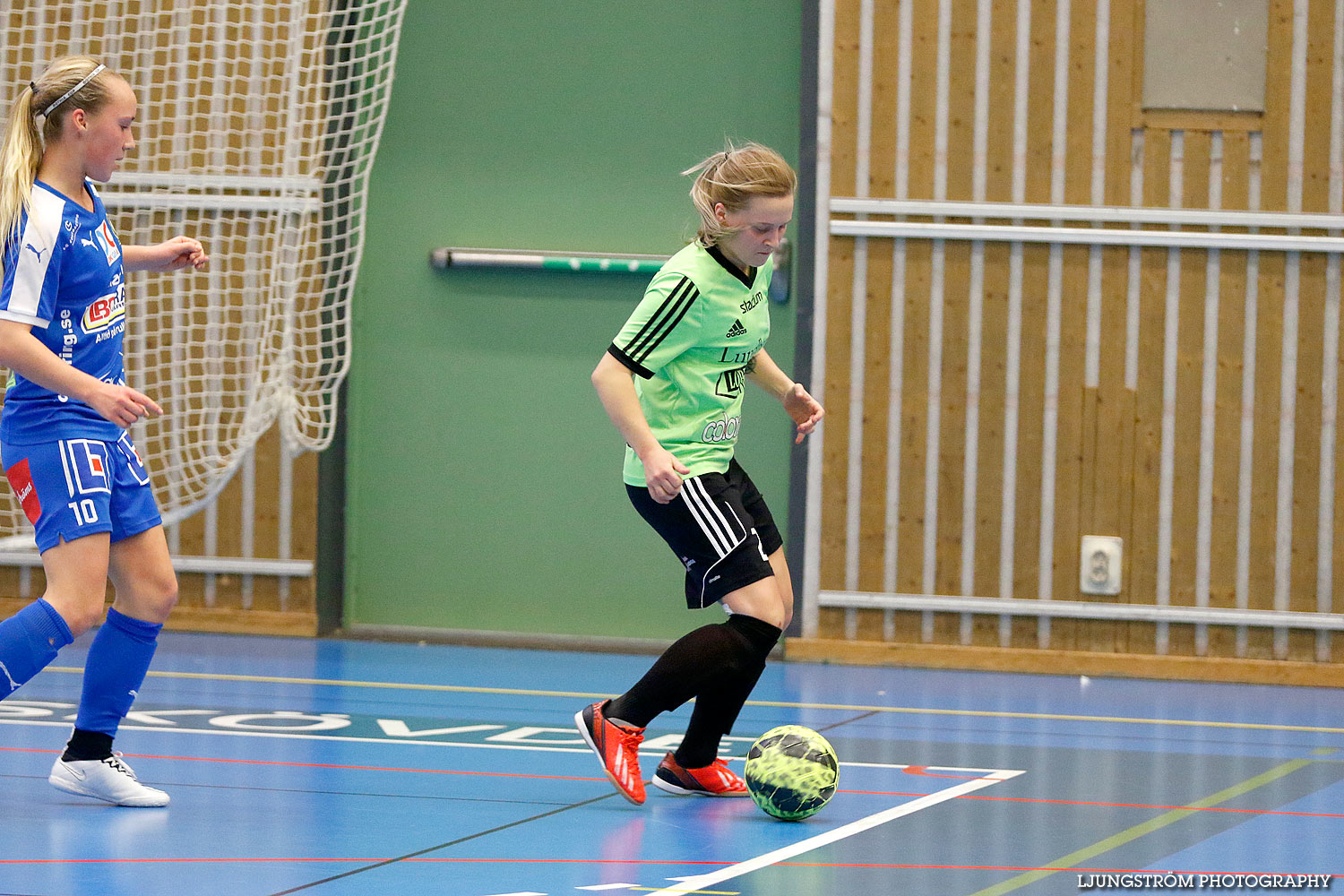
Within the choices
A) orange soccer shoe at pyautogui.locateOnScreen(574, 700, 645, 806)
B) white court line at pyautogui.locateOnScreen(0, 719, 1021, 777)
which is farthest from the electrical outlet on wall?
orange soccer shoe at pyautogui.locateOnScreen(574, 700, 645, 806)

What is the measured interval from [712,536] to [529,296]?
11.5ft

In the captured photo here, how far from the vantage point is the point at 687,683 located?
12.3ft

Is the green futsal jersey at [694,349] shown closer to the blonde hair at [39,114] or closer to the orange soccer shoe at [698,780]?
the orange soccer shoe at [698,780]

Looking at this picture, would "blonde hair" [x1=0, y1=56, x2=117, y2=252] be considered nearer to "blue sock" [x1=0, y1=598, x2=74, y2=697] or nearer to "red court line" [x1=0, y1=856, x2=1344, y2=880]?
"blue sock" [x1=0, y1=598, x2=74, y2=697]

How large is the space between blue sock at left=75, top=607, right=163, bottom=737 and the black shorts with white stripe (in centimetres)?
121

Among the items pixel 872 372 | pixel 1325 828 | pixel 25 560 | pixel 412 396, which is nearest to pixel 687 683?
pixel 1325 828

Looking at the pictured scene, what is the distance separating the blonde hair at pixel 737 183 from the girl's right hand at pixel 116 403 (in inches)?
51.7

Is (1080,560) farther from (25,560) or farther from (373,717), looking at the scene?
(25,560)

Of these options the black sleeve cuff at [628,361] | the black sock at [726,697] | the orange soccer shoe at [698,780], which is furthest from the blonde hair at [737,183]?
the orange soccer shoe at [698,780]

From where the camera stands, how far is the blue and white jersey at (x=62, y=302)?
344cm

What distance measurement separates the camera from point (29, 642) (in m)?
3.46

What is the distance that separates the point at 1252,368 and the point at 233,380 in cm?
428

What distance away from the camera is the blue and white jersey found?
3.44 m

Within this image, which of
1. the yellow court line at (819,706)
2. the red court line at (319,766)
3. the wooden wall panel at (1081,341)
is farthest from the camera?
the wooden wall panel at (1081,341)
